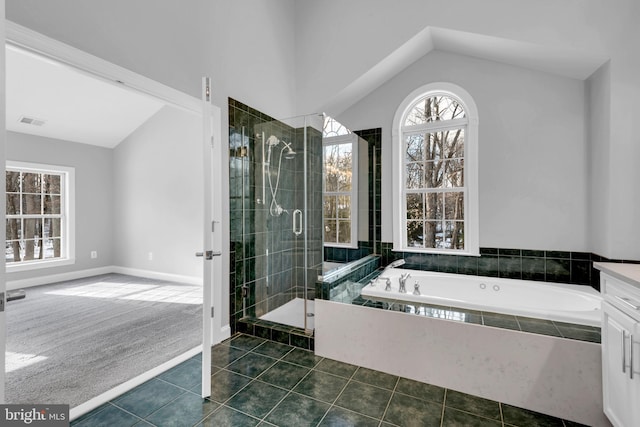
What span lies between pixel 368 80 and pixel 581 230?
2.54 m

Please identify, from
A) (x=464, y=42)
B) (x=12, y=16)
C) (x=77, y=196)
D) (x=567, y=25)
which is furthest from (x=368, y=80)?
(x=77, y=196)

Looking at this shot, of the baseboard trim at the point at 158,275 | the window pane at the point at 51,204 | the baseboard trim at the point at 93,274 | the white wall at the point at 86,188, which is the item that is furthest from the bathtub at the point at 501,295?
the window pane at the point at 51,204

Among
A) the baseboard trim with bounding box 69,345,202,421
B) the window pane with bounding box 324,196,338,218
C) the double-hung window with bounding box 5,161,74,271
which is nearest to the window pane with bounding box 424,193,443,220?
the window pane with bounding box 324,196,338,218

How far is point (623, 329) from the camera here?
4.64 ft

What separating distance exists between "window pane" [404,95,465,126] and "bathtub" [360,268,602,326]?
1704mm

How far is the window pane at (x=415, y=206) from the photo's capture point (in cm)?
355

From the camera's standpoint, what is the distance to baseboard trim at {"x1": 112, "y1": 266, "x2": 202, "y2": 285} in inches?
185

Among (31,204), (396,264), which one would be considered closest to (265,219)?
(396,264)

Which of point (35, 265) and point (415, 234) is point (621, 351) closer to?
point (415, 234)

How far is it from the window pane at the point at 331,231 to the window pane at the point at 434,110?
4.81ft

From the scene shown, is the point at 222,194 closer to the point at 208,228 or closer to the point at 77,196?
the point at 208,228

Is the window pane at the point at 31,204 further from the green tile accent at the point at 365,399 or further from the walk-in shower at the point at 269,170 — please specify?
the green tile accent at the point at 365,399

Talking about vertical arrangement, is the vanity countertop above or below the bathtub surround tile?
above

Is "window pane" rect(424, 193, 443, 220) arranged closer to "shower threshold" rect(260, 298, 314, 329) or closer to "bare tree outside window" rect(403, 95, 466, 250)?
"bare tree outside window" rect(403, 95, 466, 250)
